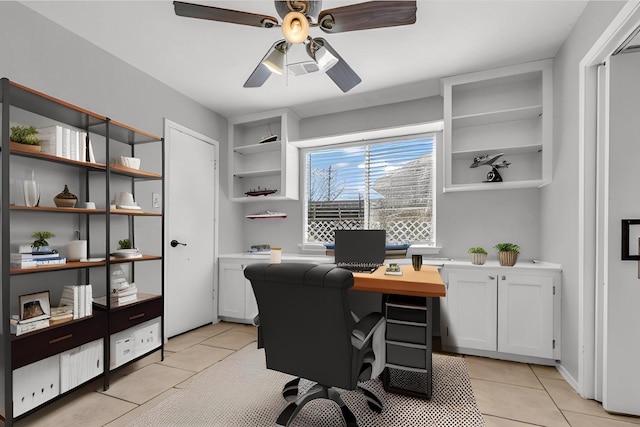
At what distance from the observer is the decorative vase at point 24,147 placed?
1.79 m

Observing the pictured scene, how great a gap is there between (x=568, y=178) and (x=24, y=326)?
4.02 m

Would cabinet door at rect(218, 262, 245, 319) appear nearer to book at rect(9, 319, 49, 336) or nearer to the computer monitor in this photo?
the computer monitor

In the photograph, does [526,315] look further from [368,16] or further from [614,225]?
[368,16]

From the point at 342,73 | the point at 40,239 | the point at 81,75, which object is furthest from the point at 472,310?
the point at 81,75

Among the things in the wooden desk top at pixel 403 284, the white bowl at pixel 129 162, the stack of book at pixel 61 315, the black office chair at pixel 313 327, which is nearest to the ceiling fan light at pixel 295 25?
the black office chair at pixel 313 327

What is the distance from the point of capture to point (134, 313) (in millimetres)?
2523

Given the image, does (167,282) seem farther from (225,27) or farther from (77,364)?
(225,27)

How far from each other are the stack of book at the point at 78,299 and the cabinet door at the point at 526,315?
3438 mm

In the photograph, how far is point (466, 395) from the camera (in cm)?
216

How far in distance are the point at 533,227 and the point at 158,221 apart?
A: 4.01m

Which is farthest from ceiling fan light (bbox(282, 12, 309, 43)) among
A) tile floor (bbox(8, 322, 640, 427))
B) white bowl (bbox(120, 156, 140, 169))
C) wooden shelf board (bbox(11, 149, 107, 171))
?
tile floor (bbox(8, 322, 640, 427))

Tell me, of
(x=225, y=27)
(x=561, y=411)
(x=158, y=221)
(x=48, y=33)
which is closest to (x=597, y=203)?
(x=561, y=411)

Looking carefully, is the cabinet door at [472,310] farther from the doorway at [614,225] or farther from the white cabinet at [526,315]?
the doorway at [614,225]

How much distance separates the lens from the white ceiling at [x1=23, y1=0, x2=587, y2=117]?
85.9 inches
